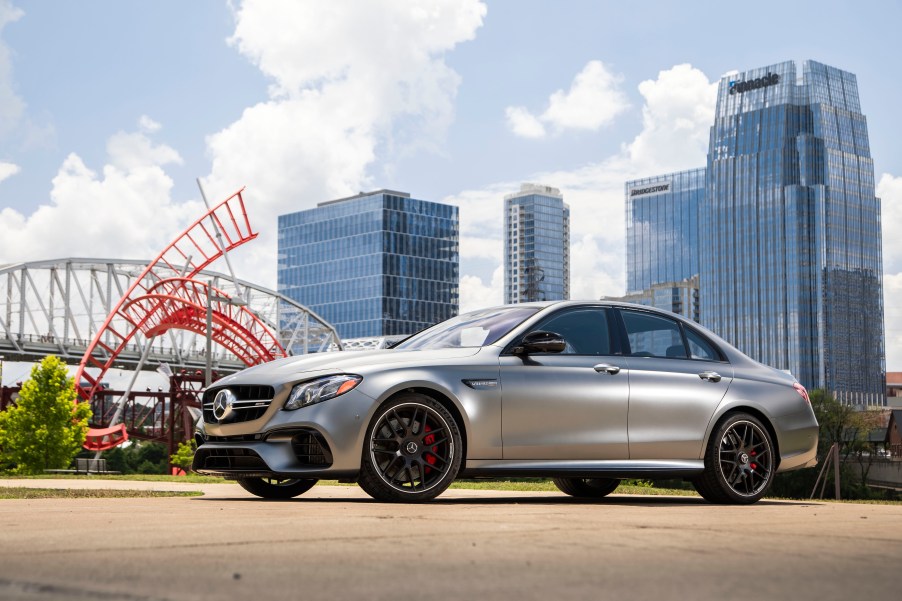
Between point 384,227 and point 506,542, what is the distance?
189245 millimetres

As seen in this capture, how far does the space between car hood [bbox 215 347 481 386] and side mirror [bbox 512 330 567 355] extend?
0.33 m

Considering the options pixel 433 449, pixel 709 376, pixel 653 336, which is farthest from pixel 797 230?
pixel 433 449

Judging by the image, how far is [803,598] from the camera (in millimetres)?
3775

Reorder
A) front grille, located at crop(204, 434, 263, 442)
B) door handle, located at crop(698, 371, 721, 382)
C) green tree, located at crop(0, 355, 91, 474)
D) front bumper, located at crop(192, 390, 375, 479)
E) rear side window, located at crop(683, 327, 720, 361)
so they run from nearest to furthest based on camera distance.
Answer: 1. front bumper, located at crop(192, 390, 375, 479)
2. front grille, located at crop(204, 434, 263, 442)
3. door handle, located at crop(698, 371, 721, 382)
4. rear side window, located at crop(683, 327, 720, 361)
5. green tree, located at crop(0, 355, 91, 474)

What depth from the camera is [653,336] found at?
32.1 feet

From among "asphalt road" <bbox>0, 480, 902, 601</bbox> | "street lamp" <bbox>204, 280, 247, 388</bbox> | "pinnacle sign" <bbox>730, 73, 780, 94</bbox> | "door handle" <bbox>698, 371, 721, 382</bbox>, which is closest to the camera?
"asphalt road" <bbox>0, 480, 902, 601</bbox>

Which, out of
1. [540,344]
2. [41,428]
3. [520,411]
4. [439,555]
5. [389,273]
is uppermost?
[389,273]

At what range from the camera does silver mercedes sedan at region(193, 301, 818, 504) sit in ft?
27.5

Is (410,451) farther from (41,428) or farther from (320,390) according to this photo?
(41,428)

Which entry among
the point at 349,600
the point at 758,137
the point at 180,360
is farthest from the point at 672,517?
the point at 758,137

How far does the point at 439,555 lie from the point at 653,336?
532 centimetres

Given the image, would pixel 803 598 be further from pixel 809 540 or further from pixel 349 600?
pixel 809 540

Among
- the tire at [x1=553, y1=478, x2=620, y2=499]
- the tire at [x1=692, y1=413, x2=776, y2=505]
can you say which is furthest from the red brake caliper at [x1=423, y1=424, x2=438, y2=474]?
the tire at [x1=553, y1=478, x2=620, y2=499]

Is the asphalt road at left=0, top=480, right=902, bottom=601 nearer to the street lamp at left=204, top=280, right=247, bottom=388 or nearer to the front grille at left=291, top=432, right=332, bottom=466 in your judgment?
the front grille at left=291, top=432, right=332, bottom=466
